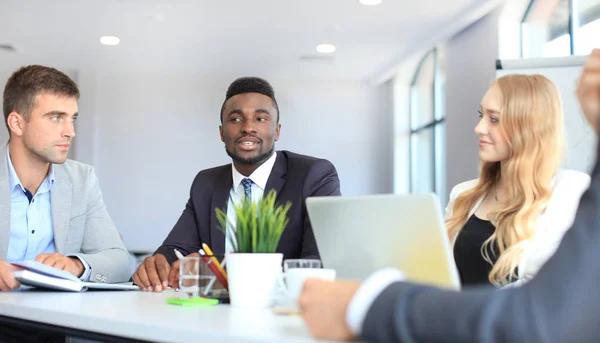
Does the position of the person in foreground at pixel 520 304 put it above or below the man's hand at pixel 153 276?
above

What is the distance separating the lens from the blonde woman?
85.8 inches

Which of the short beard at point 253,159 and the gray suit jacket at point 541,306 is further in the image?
the short beard at point 253,159

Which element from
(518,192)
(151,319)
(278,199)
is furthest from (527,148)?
(151,319)

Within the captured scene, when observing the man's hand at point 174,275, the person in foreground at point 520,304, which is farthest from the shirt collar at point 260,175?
the person in foreground at point 520,304

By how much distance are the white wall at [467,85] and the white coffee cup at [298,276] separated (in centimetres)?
527

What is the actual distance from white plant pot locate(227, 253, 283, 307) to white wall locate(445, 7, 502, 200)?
5.25 meters

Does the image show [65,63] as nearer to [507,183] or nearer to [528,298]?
[507,183]

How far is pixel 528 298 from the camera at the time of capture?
2.73 feet

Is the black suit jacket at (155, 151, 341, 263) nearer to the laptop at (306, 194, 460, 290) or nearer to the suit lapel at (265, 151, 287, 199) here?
the suit lapel at (265, 151, 287, 199)

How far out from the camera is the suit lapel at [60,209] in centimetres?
261

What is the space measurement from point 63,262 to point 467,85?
565 cm

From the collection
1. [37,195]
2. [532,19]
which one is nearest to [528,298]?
[37,195]

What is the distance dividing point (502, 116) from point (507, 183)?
231mm

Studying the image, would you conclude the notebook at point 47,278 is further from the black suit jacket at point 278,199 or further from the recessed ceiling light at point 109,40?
the recessed ceiling light at point 109,40
